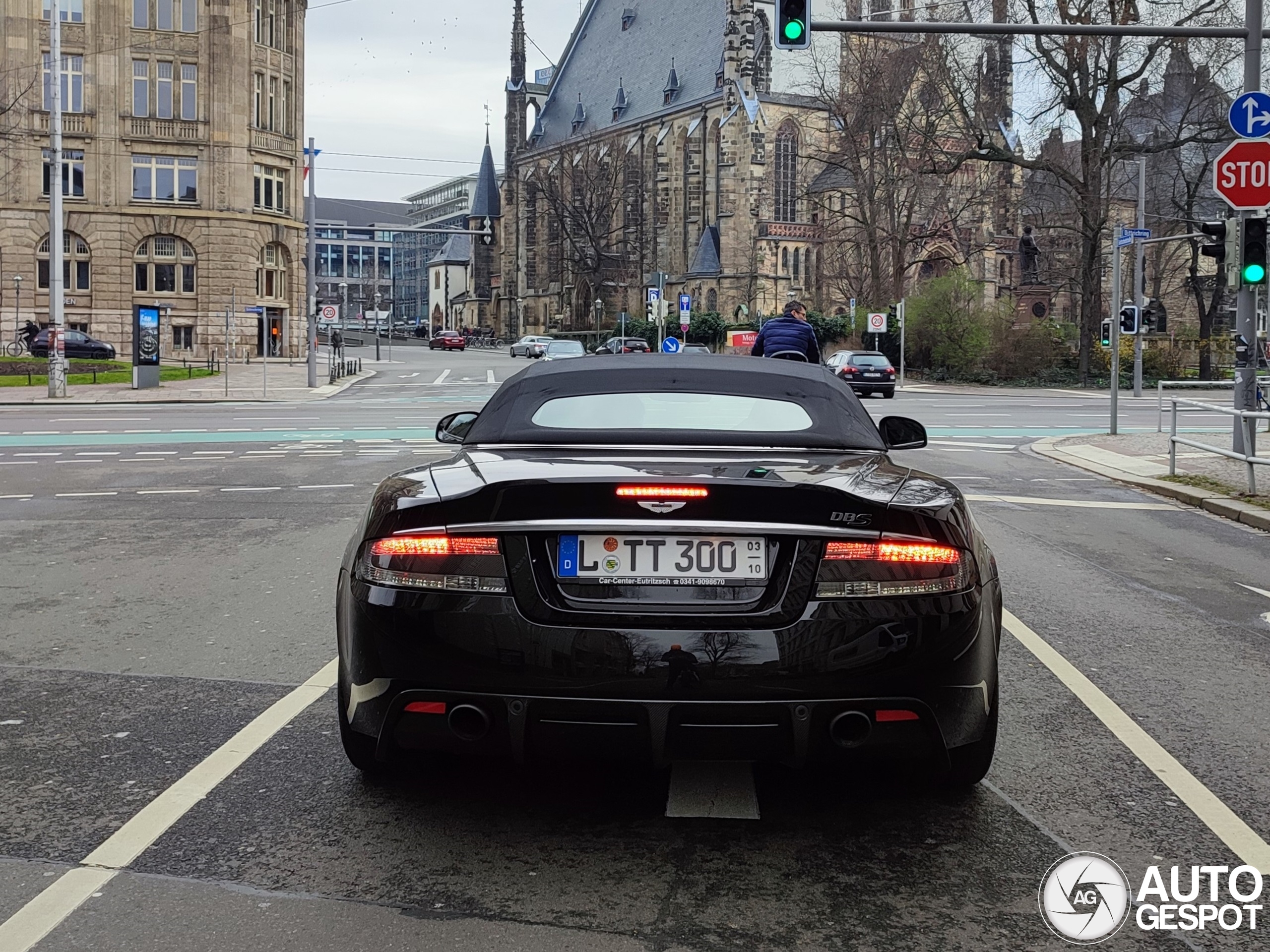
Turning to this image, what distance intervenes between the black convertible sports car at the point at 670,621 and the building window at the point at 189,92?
6229 cm

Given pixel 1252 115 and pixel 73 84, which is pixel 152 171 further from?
pixel 1252 115

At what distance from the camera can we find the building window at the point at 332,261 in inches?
6698

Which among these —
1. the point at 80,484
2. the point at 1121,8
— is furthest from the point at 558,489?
the point at 1121,8

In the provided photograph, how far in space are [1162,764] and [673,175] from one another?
88890mm

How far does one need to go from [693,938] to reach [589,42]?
110m

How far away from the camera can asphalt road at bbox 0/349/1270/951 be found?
342cm

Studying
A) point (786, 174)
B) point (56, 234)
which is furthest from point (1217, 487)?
point (786, 174)

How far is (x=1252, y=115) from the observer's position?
614 inches

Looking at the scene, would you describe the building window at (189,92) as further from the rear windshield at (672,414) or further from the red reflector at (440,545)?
the red reflector at (440,545)

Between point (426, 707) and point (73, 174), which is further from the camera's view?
point (73, 174)

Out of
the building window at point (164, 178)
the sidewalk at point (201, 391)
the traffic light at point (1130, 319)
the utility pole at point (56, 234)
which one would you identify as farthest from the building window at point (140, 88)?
the traffic light at point (1130, 319)

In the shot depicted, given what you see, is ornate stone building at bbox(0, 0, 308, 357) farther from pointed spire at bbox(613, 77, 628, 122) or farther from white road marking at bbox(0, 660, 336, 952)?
white road marking at bbox(0, 660, 336, 952)

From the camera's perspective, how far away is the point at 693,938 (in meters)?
3.32

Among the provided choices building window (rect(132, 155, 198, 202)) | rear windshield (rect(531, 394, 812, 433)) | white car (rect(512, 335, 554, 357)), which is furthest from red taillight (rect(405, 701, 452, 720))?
white car (rect(512, 335, 554, 357))
